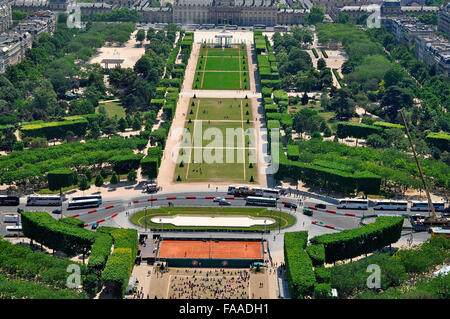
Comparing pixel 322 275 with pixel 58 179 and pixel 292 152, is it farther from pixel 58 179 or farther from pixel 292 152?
pixel 58 179

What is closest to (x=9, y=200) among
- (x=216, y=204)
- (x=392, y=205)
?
(x=216, y=204)

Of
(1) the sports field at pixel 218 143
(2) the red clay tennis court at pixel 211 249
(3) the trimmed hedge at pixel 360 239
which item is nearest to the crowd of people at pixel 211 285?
(2) the red clay tennis court at pixel 211 249

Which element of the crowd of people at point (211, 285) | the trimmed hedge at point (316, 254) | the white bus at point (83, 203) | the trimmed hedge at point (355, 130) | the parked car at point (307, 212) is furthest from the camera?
the trimmed hedge at point (355, 130)

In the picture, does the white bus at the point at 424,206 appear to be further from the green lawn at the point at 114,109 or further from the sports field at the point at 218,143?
the green lawn at the point at 114,109

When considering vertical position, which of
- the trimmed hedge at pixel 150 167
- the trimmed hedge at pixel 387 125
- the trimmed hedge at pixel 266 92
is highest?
the trimmed hedge at pixel 266 92
